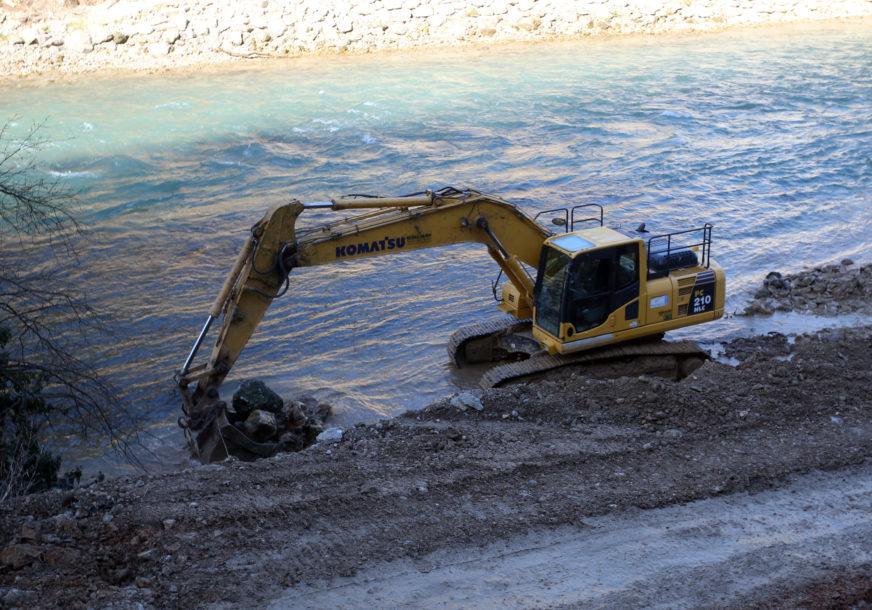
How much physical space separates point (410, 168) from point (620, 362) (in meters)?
12.8

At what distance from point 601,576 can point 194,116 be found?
81.4ft

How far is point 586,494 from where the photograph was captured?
335 inches

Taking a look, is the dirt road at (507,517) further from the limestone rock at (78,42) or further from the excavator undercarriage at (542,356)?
the limestone rock at (78,42)

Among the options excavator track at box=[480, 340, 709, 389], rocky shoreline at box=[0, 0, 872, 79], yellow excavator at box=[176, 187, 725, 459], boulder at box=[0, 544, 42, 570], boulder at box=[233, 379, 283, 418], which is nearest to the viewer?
boulder at box=[0, 544, 42, 570]

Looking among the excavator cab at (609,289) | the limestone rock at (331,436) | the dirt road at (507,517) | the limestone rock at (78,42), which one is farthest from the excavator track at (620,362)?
the limestone rock at (78,42)

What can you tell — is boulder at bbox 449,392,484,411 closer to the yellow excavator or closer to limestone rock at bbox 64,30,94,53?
the yellow excavator

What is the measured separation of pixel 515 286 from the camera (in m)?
12.6

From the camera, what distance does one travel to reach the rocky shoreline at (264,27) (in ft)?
112

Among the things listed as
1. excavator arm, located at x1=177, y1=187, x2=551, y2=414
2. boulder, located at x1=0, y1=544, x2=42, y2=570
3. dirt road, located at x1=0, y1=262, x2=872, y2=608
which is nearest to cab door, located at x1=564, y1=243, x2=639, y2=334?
excavator arm, located at x1=177, y1=187, x2=551, y2=414

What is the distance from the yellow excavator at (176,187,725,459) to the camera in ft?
32.3

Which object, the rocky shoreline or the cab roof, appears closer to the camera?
the cab roof

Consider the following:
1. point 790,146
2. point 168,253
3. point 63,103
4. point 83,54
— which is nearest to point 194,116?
point 63,103

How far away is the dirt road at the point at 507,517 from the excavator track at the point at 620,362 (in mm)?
1192

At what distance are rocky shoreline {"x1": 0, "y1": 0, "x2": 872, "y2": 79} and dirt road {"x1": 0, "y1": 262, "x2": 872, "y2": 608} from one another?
29.5 metres
